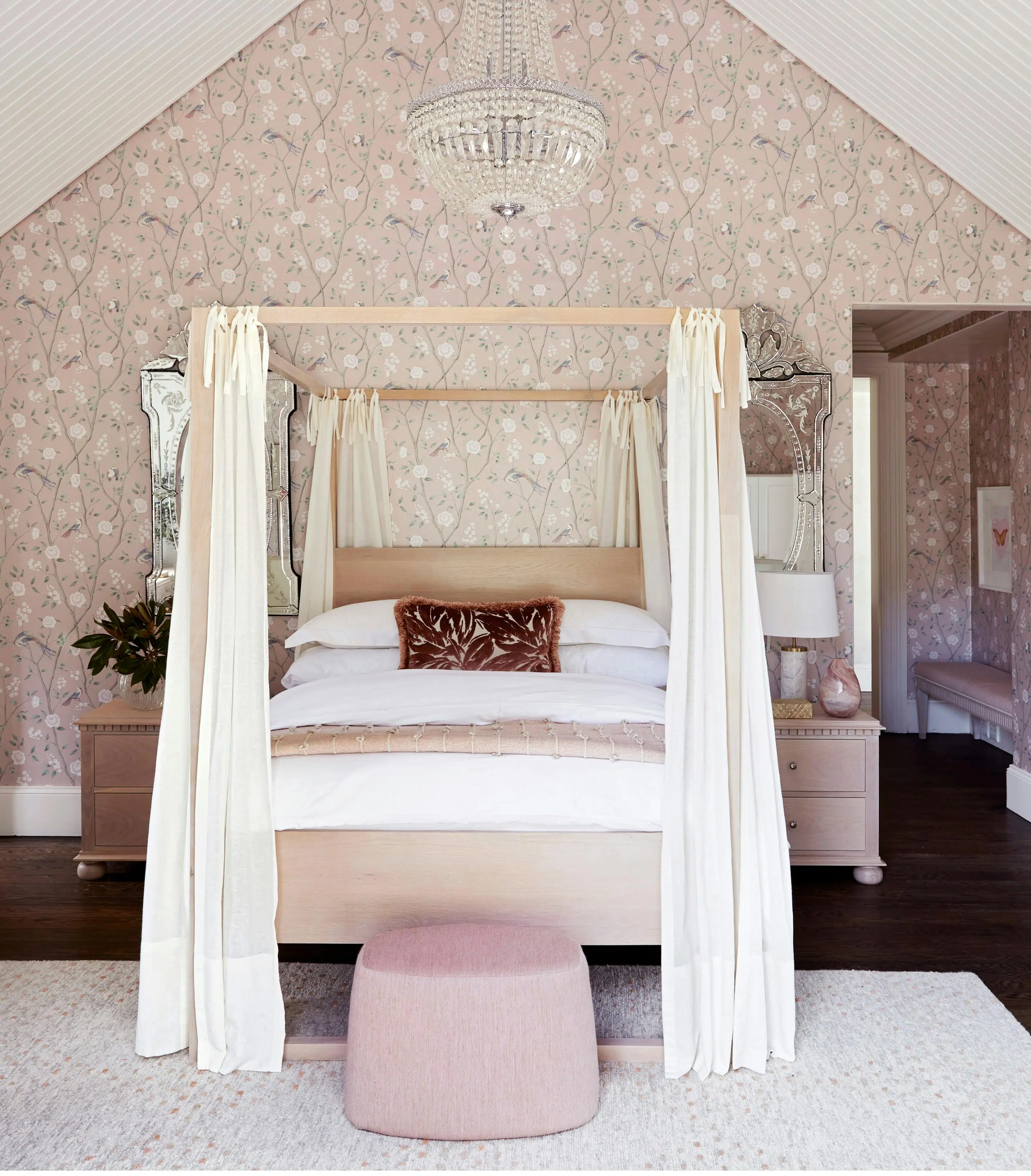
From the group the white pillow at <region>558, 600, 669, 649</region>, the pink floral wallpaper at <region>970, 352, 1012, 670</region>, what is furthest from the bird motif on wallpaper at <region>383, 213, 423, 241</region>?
the pink floral wallpaper at <region>970, 352, 1012, 670</region>

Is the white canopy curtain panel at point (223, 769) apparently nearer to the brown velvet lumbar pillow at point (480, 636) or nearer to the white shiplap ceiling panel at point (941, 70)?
the brown velvet lumbar pillow at point (480, 636)

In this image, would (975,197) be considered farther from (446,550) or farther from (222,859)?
(222,859)

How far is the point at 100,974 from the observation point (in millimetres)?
3088

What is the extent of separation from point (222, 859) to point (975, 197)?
3.95 m

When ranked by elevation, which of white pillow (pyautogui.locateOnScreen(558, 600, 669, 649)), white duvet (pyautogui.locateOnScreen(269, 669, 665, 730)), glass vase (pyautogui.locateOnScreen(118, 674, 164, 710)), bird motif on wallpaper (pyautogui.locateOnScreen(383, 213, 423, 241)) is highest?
bird motif on wallpaper (pyautogui.locateOnScreen(383, 213, 423, 241))

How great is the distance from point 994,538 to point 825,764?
2.90 meters

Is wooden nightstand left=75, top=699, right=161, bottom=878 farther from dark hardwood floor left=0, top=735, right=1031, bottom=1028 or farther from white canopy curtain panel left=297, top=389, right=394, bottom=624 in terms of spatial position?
white canopy curtain panel left=297, top=389, right=394, bottom=624

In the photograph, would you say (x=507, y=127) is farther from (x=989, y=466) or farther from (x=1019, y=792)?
(x=989, y=466)

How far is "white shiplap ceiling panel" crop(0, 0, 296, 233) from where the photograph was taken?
3559mm

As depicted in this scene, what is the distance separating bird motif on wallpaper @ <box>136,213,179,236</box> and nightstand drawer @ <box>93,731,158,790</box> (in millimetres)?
2131

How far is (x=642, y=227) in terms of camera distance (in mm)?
A: 4355

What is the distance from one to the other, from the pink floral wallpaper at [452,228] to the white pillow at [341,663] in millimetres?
992

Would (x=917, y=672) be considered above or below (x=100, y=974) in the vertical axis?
above

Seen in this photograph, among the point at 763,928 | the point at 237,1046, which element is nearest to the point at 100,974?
the point at 237,1046
